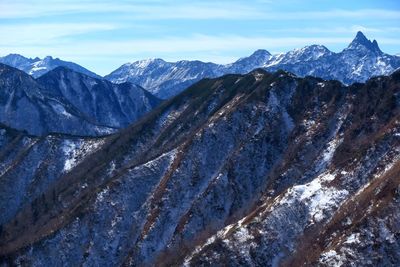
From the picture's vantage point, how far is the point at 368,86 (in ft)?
586

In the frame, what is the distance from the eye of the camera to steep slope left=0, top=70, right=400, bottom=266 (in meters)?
136

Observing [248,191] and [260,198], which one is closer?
[260,198]

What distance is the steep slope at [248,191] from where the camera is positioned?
135625mm

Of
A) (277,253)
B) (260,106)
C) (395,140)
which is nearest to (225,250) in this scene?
(277,253)

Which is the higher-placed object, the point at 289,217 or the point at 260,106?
the point at 260,106

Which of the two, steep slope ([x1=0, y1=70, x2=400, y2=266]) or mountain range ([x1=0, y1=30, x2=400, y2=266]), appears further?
steep slope ([x1=0, y1=70, x2=400, y2=266])

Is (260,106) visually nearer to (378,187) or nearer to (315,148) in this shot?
(315,148)

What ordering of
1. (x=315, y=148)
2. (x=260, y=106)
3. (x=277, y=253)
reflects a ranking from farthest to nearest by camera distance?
(x=260, y=106) → (x=315, y=148) → (x=277, y=253)

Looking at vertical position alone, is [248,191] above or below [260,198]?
above

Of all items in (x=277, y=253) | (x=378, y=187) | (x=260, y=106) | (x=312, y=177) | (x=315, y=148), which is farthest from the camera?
(x=260, y=106)

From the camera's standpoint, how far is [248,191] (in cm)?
16938

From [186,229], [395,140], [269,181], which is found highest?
[395,140]

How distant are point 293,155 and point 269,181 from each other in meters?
10.4

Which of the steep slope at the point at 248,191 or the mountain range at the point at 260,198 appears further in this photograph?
the steep slope at the point at 248,191
